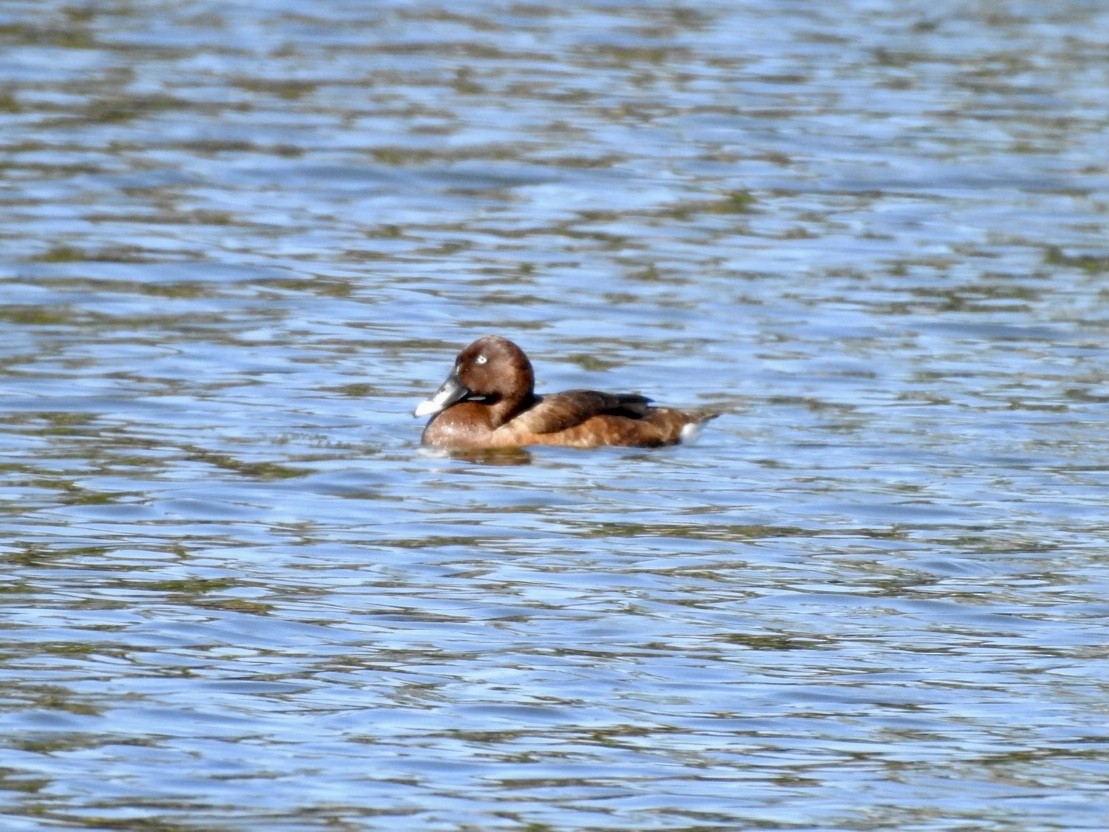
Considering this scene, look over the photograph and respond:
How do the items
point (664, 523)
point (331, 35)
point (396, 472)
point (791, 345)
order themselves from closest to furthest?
point (664, 523)
point (396, 472)
point (791, 345)
point (331, 35)

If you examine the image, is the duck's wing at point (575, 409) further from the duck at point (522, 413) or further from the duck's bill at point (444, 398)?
the duck's bill at point (444, 398)

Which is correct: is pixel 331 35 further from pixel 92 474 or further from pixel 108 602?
pixel 108 602

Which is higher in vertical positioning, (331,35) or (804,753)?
(331,35)

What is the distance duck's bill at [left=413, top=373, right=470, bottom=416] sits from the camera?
11828 mm

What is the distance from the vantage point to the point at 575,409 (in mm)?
11664

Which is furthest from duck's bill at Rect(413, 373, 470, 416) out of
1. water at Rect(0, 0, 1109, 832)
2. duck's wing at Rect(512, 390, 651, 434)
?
duck's wing at Rect(512, 390, 651, 434)

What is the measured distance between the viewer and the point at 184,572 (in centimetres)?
875

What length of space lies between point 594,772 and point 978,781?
3.50 feet

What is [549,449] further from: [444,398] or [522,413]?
[444,398]

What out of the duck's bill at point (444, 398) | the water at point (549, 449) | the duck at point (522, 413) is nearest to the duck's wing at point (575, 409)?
the duck at point (522, 413)

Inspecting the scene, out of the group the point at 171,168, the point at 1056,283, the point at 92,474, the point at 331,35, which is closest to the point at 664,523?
the point at 92,474

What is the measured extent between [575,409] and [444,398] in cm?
68

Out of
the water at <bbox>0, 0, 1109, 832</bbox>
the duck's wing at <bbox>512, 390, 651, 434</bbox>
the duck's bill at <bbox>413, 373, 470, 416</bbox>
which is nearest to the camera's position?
the water at <bbox>0, 0, 1109, 832</bbox>

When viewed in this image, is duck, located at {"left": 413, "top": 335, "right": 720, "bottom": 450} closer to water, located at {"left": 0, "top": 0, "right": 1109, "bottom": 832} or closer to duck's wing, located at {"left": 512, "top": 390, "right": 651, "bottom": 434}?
duck's wing, located at {"left": 512, "top": 390, "right": 651, "bottom": 434}
